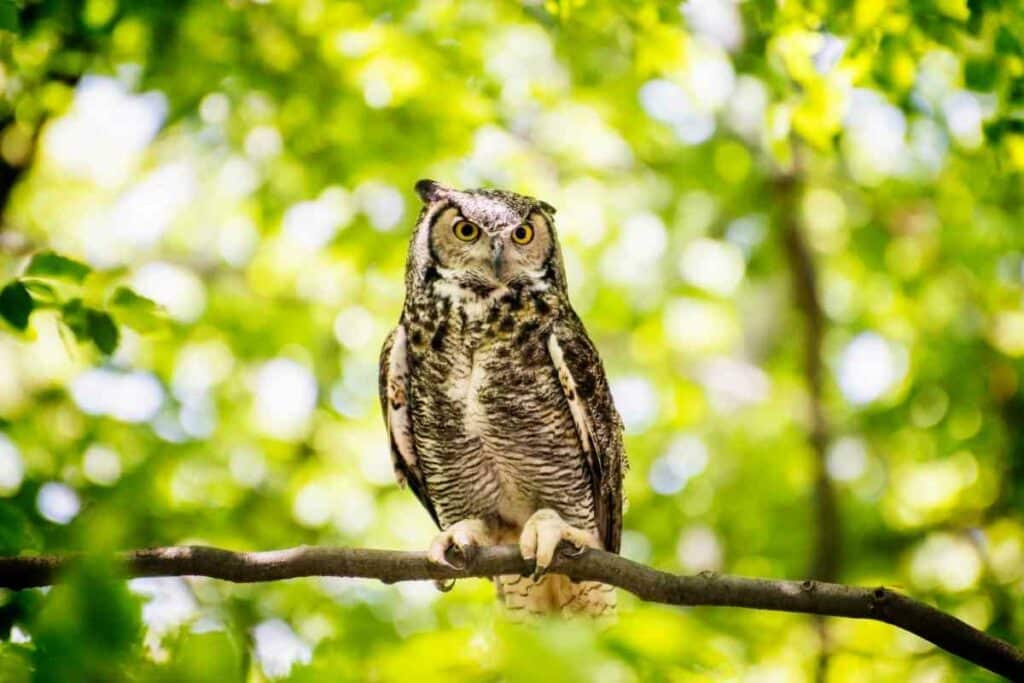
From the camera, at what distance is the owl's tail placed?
160 inches

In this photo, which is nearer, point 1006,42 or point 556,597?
point 1006,42

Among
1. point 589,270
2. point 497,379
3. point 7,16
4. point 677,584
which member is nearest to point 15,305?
point 7,16

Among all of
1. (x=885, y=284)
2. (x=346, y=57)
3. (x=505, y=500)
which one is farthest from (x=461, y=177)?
(x=885, y=284)

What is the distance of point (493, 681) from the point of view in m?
1.78

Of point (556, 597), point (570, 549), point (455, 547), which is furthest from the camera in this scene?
point (556, 597)

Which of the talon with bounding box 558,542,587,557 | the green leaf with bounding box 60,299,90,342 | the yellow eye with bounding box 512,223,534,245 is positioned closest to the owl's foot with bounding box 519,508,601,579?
the talon with bounding box 558,542,587,557

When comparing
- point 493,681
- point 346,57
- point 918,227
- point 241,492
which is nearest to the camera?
point 493,681

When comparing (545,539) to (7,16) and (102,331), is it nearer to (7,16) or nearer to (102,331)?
(102,331)

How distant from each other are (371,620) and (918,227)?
4.94 meters

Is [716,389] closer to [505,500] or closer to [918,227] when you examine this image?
[918,227]

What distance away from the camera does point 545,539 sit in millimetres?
3225

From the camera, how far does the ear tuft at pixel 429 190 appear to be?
3.49 meters

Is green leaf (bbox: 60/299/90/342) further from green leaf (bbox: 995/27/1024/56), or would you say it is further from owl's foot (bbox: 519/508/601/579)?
green leaf (bbox: 995/27/1024/56)

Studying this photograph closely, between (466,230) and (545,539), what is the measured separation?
39.0 inches
